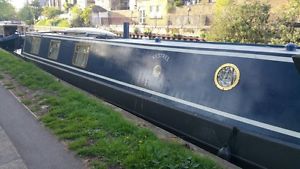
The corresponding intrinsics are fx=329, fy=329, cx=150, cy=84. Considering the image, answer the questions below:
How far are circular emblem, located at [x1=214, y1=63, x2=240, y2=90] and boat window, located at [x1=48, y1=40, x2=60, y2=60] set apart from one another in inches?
260

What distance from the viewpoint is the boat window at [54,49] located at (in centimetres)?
1032

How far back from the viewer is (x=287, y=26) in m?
15.6

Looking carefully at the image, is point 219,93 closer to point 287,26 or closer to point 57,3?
point 287,26

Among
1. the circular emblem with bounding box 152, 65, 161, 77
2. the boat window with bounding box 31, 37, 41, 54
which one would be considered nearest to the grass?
the circular emblem with bounding box 152, 65, 161, 77

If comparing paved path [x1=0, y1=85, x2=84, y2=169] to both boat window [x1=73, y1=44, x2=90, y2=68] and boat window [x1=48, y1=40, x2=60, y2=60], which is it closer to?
boat window [x1=73, y1=44, x2=90, y2=68]

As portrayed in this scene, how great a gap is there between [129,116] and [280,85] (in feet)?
8.14

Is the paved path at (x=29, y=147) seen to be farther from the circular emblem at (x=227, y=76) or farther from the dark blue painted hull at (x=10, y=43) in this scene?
the dark blue painted hull at (x=10, y=43)

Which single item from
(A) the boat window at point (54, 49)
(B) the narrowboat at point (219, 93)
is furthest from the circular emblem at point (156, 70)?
(A) the boat window at point (54, 49)

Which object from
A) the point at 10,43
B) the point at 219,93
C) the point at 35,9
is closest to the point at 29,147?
the point at 219,93

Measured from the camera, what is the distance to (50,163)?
3.84 meters

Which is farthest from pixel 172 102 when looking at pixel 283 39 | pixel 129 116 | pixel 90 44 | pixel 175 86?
pixel 283 39

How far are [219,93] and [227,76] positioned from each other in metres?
0.29

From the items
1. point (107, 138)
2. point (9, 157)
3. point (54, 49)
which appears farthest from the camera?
point (54, 49)

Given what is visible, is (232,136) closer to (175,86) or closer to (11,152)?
(175,86)
